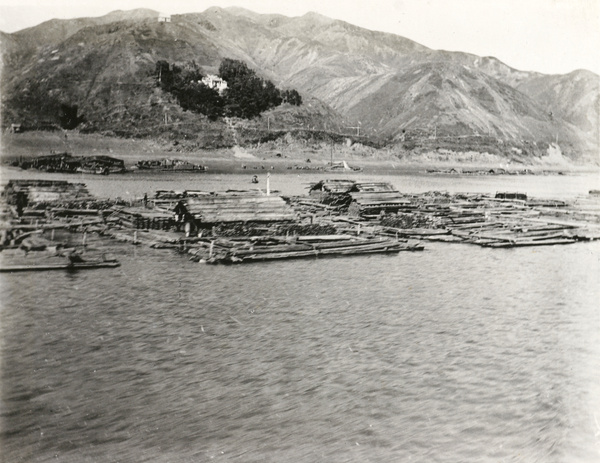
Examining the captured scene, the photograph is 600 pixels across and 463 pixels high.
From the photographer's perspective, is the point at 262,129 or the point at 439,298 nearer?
the point at 439,298

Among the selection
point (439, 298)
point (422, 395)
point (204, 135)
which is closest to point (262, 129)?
point (204, 135)

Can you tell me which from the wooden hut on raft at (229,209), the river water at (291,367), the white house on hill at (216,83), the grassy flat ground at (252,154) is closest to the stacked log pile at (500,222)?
the wooden hut on raft at (229,209)

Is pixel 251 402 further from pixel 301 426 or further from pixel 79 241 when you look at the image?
pixel 79 241

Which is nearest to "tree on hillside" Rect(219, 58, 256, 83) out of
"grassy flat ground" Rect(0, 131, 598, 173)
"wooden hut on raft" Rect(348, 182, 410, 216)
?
"grassy flat ground" Rect(0, 131, 598, 173)

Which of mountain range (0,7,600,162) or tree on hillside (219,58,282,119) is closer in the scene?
mountain range (0,7,600,162)

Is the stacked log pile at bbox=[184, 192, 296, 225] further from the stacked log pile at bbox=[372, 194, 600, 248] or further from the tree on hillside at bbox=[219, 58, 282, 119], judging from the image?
the tree on hillside at bbox=[219, 58, 282, 119]

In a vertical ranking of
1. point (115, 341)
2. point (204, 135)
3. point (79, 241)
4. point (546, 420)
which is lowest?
point (546, 420)
